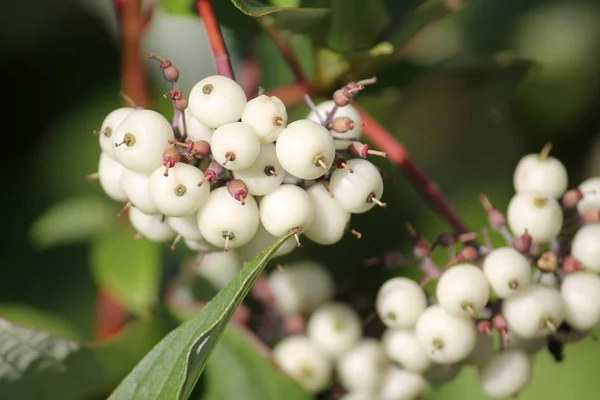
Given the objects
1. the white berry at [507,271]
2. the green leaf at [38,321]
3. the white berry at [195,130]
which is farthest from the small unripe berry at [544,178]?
the green leaf at [38,321]

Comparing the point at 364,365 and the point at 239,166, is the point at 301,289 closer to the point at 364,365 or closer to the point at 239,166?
the point at 364,365

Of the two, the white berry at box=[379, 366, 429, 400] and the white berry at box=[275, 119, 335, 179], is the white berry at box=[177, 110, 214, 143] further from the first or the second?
the white berry at box=[379, 366, 429, 400]

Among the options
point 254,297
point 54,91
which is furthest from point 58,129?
point 254,297

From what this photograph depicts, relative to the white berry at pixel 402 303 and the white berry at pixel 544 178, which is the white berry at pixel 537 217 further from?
the white berry at pixel 402 303

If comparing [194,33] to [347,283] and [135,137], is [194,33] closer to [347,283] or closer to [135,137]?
[347,283]

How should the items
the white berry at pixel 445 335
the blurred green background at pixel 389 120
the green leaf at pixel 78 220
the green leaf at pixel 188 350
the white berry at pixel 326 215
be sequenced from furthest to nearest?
the blurred green background at pixel 389 120, the green leaf at pixel 78 220, the white berry at pixel 445 335, the white berry at pixel 326 215, the green leaf at pixel 188 350

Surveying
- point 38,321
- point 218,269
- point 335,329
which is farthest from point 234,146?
point 38,321

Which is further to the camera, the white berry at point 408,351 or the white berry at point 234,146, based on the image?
the white berry at point 408,351
